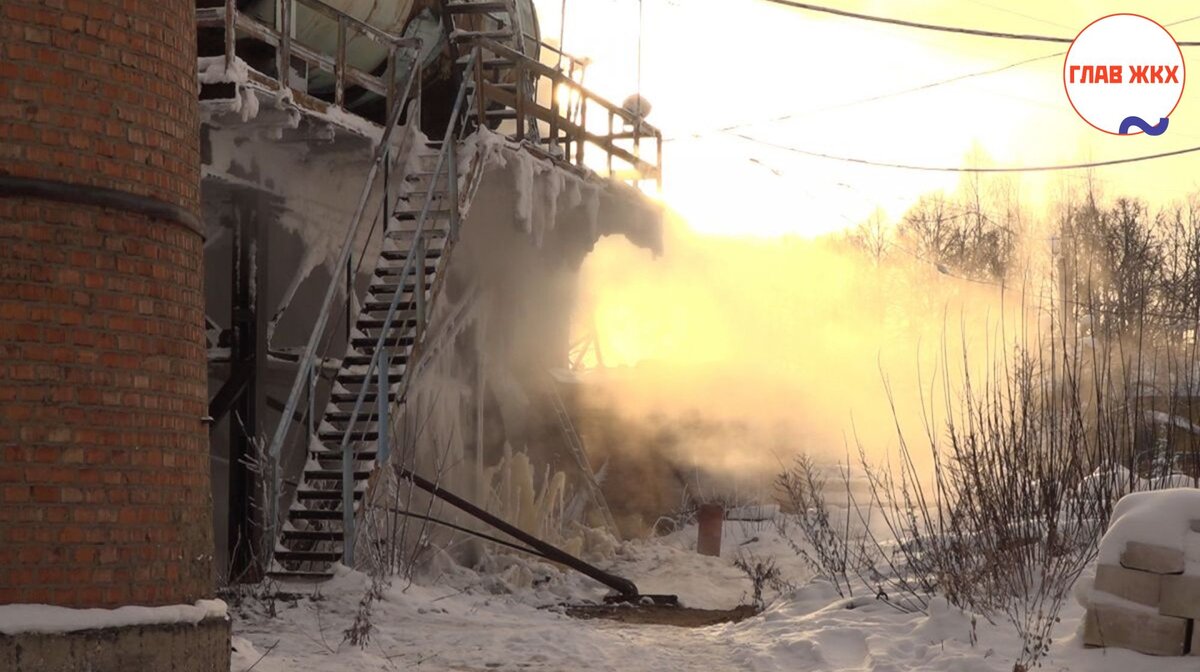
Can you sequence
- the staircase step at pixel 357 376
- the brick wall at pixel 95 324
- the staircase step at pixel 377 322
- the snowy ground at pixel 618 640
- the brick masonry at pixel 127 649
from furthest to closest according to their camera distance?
1. the staircase step at pixel 377 322
2. the staircase step at pixel 357 376
3. the snowy ground at pixel 618 640
4. the brick wall at pixel 95 324
5. the brick masonry at pixel 127 649

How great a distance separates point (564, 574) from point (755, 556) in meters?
3.76

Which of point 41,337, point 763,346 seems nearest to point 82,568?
point 41,337

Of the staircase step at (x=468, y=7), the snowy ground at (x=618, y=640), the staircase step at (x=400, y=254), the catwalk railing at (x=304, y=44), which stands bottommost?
the snowy ground at (x=618, y=640)

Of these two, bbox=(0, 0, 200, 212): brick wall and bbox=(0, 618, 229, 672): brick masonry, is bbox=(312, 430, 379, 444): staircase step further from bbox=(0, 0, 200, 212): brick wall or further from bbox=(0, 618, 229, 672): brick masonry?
bbox=(0, 0, 200, 212): brick wall

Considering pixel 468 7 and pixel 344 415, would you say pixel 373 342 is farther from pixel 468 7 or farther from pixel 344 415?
pixel 468 7

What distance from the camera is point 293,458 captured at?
1548 centimetres

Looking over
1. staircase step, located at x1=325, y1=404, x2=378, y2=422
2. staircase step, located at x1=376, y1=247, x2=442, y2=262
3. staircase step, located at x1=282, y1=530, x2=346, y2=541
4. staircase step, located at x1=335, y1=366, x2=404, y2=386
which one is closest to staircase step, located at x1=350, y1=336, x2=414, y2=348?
staircase step, located at x1=335, y1=366, x2=404, y2=386

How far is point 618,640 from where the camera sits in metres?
11.1

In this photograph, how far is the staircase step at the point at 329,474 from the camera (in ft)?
41.9

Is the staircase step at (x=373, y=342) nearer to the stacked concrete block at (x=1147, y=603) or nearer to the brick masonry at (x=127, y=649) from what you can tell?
the brick masonry at (x=127, y=649)

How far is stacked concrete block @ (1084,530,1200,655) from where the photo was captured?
8.39 metres

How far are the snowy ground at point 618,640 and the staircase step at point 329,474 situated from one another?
106cm

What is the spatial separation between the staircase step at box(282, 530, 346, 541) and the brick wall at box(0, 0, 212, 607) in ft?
15.3

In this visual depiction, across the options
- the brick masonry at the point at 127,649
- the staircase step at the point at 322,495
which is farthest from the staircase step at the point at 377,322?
the brick masonry at the point at 127,649
